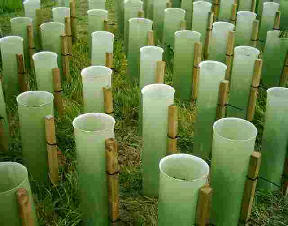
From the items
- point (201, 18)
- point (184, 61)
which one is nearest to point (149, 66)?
point (184, 61)

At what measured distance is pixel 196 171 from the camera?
2.27 metres

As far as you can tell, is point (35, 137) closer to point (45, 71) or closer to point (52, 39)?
point (45, 71)

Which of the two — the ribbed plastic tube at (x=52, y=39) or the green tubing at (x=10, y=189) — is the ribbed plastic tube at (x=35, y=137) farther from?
the ribbed plastic tube at (x=52, y=39)

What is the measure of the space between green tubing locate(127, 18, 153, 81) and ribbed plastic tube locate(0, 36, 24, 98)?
0.95 metres

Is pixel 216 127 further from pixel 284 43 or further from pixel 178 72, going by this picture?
pixel 284 43

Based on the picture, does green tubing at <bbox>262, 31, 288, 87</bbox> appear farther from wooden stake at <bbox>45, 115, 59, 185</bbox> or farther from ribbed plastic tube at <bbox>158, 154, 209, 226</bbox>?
wooden stake at <bbox>45, 115, 59, 185</bbox>

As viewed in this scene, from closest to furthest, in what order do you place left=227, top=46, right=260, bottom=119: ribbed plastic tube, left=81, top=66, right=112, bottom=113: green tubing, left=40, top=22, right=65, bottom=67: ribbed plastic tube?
left=81, top=66, right=112, bottom=113: green tubing → left=227, top=46, right=260, bottom=119: ribbed plastic tube → left=40, top=22, right=65, bottom=67: ribbed plastic tube

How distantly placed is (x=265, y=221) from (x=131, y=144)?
1107 millimetres

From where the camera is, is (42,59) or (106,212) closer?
(106,212)

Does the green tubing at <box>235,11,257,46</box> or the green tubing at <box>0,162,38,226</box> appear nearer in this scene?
the green tubing at <box>0,162,38,226</box>

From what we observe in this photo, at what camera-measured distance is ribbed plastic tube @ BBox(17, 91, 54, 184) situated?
2674 millimetres

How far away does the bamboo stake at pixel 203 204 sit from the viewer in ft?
6.54

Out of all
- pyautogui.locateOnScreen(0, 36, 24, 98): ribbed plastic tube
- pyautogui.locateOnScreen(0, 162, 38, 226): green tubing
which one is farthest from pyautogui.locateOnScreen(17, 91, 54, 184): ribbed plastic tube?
pyautogui.locateOnScreen(0, 36, 24, 98): ribbed plastic tube

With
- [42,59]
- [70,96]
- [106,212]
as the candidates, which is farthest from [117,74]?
[106,212]
